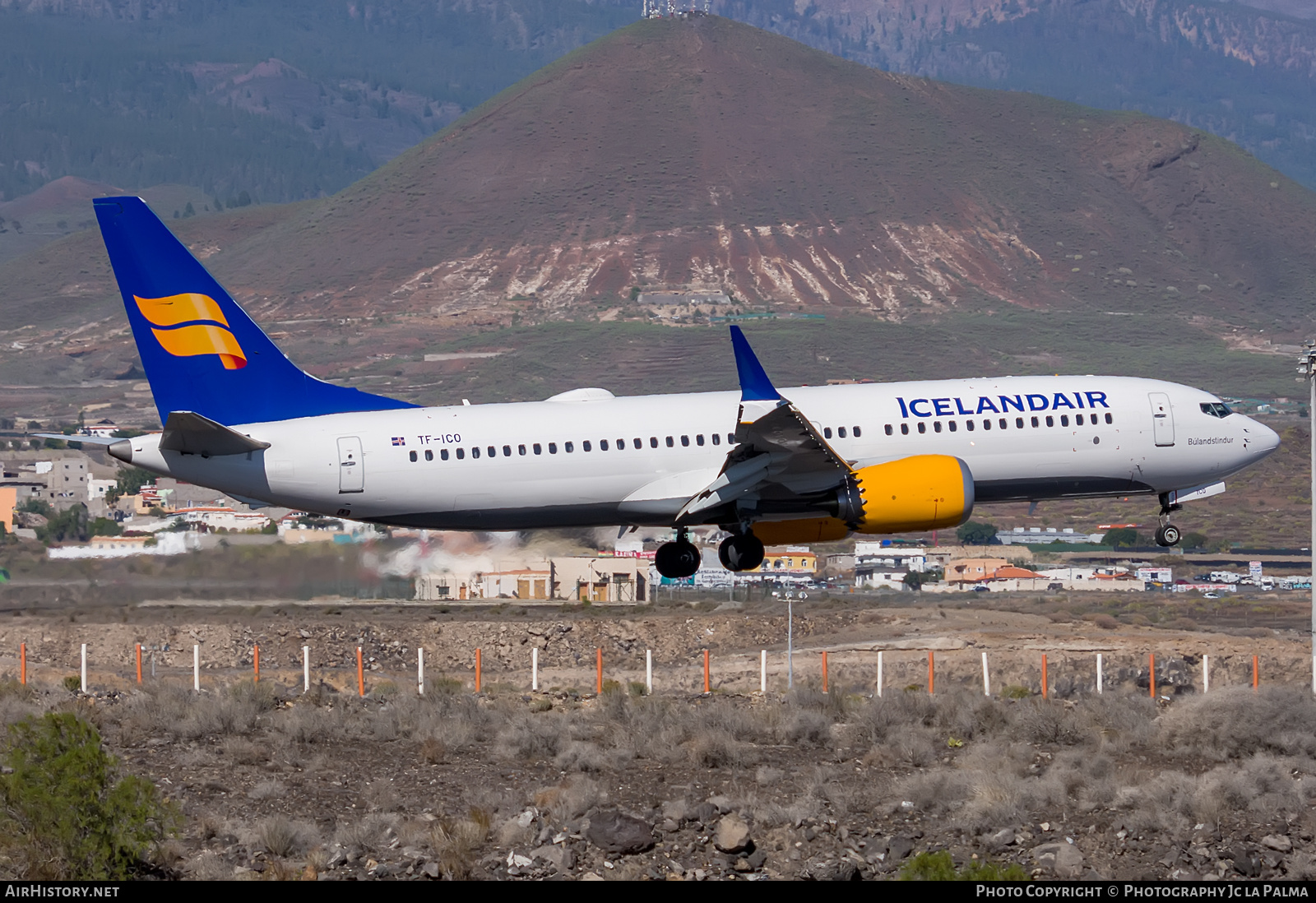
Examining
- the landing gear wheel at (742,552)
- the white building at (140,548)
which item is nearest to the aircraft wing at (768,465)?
the landing gear wheel at (742,552)

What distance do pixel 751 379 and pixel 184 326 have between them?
480 inches

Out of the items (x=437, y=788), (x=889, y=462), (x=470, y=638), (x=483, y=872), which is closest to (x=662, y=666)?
(x=470, y=638)

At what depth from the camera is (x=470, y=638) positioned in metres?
58.7

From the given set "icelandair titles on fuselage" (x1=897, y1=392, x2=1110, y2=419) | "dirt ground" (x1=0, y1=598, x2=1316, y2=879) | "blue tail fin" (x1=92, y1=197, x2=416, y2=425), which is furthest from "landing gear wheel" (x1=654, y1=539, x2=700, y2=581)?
"blue tail fin" (x1=92, y1=197, x2=416, y2=425)

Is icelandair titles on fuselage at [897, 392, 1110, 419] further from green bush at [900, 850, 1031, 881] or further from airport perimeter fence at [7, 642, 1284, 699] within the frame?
green bush at [900, 850, 1031, 881]

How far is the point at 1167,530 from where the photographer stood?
148 ft

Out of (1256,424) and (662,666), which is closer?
(1256,424)

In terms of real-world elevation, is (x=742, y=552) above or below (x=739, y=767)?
above

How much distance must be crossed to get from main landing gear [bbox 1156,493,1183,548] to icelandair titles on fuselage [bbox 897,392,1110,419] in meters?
3.52

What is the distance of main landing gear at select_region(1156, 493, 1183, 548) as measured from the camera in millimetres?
44938

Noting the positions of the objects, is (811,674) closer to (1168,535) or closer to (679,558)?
(679,558)

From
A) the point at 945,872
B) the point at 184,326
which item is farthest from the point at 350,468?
the point at 945,872
